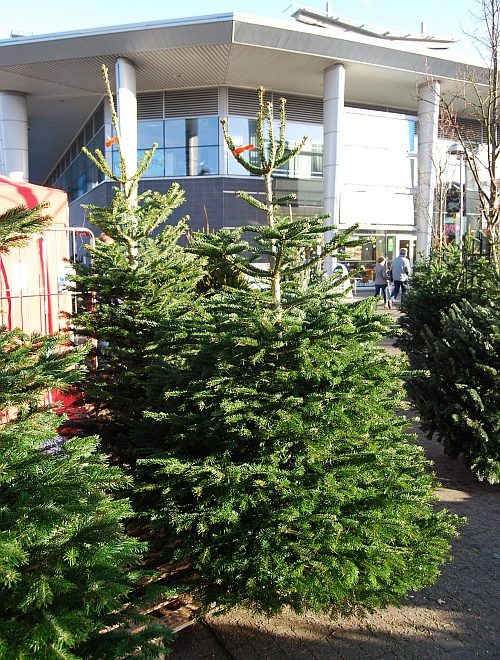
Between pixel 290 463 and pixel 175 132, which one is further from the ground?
pixel 175 132

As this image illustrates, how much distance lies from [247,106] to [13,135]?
10399mm

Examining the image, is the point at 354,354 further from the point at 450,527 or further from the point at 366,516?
the point at 450,527

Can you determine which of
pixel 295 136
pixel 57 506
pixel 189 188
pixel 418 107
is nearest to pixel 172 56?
pixel 189 188

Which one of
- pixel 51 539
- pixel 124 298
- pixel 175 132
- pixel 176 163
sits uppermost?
pixel 175 132

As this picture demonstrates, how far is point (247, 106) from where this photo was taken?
81.3 feet

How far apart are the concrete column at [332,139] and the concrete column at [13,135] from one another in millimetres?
13150

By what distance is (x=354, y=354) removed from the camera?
2994 millimetres

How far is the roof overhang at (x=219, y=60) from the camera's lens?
20078 millimetres

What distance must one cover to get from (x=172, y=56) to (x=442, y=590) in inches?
852

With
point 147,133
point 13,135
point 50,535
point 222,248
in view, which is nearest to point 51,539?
point 50,535

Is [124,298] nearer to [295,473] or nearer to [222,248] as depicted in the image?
[222,248]

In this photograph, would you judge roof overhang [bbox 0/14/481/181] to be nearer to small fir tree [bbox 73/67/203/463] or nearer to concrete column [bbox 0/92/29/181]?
concrete column [bbox 0/92/29/181]

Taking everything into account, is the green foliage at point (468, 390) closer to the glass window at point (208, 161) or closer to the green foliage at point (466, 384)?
the green foliage at point (466, 384)

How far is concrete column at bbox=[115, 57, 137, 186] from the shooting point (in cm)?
2152
